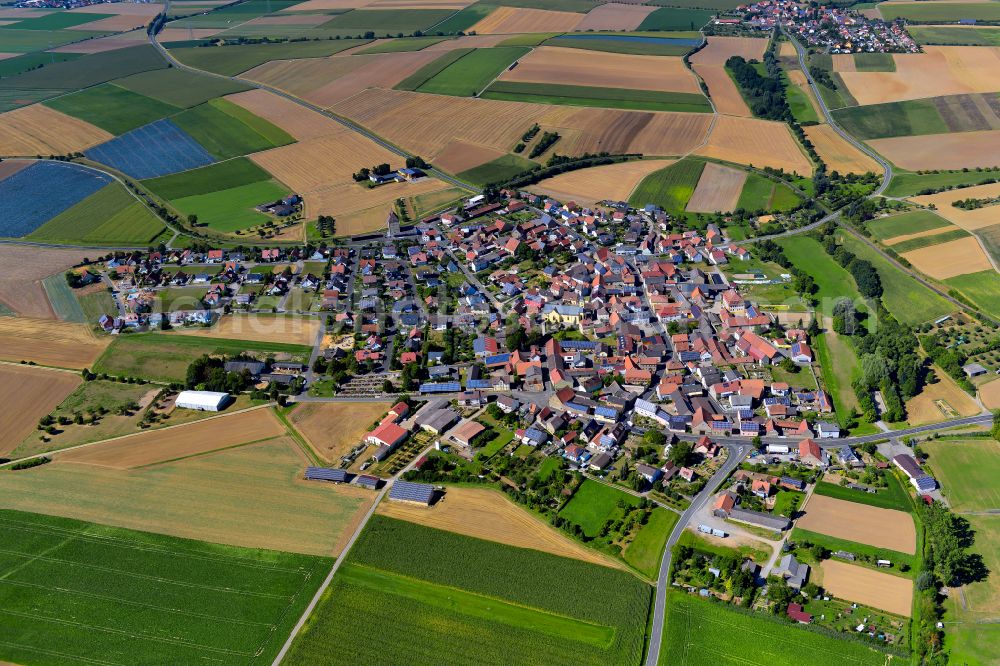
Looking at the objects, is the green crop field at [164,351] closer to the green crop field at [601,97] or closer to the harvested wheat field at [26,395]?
the harvested wheat field at [26,395]

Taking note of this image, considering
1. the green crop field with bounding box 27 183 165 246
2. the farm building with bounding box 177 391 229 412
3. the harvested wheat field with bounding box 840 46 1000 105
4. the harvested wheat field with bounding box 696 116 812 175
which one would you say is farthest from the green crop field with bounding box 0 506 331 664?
the harvested wheat field with bounding box 840 46 1000 105

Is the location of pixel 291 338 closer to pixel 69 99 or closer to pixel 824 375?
pixel 824 375

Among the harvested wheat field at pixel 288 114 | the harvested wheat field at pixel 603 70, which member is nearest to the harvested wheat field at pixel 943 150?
the harvested wheat field at pixel 603 70

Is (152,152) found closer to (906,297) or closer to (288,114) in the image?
(288,114)

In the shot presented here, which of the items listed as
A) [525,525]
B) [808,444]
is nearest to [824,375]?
[808,444]

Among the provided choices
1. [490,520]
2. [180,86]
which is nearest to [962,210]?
[490,520]

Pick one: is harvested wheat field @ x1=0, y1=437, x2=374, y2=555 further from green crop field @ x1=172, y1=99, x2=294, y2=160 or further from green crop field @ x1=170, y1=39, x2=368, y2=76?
green crop field @ x1=170, y1=39, x2=368, y2=76
